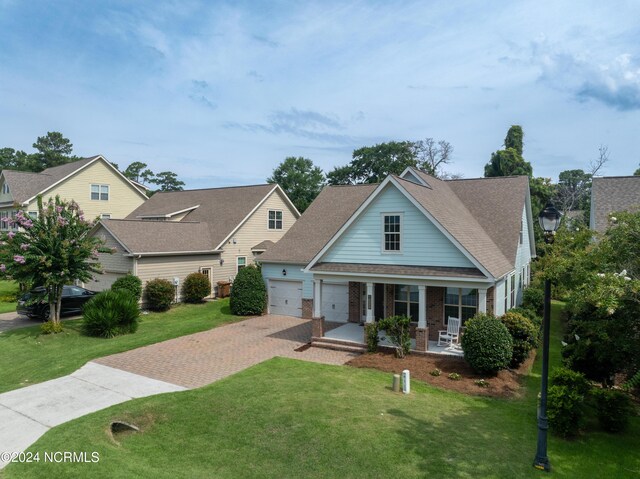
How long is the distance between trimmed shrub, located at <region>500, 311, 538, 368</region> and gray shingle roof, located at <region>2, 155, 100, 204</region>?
36.1m

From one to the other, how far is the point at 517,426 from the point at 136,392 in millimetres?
9755

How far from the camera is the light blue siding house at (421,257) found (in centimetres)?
1495

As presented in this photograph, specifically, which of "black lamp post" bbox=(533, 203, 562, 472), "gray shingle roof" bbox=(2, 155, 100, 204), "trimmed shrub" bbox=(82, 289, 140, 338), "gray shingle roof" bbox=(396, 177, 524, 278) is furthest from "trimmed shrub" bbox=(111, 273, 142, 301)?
"black lamp post" bbox=(533, 203, 562, 472)

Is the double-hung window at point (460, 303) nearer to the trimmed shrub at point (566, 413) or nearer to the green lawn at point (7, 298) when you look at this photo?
the trimmed shrub at point (566, 413)

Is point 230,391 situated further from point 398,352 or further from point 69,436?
point 398,352

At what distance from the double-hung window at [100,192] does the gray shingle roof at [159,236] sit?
13.4 m

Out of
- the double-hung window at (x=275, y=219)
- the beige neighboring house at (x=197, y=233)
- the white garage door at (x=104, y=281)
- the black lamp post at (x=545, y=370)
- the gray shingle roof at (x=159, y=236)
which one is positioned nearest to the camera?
the black lamp post at (x=545, y=370)

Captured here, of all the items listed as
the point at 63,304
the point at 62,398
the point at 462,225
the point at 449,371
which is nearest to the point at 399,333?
the point at 449,371

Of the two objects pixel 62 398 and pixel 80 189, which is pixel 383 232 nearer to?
pixel 62 398

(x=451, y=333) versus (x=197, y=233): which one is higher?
(x=197, y=233)

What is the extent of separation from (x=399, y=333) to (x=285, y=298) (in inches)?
388

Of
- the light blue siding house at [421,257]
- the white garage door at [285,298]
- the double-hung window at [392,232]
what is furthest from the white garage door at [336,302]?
the double-hung window at [392,232]

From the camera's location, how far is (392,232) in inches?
629

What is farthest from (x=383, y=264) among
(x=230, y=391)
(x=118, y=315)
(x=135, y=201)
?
(x=135, y=201)
